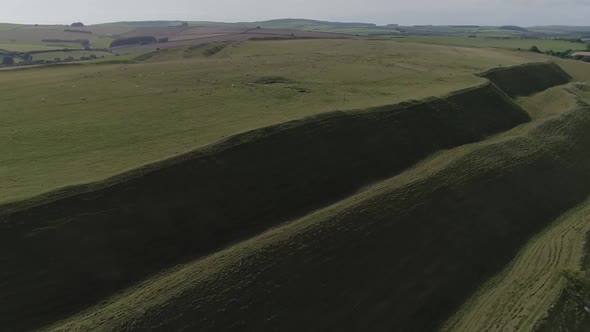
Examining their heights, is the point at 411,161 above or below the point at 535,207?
above

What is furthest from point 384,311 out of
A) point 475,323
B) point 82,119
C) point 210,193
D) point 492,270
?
point 82,119

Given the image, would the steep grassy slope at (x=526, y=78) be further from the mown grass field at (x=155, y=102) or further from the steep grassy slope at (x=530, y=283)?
the steep grassy slope at (x=530, y=283)

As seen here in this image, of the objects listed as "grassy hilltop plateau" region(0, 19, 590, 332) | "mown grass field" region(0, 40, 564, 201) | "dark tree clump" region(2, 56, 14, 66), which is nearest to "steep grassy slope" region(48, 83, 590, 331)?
"grassy hilltop plateau" region(0, 19, 590, 332)

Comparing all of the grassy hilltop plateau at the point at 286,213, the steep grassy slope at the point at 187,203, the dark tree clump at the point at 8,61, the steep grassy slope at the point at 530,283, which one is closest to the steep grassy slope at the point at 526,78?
the grassy hilltop plateau at the point at 286,213

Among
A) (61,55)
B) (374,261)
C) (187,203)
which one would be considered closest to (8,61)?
(61,55)

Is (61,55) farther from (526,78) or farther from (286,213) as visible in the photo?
(526,78)

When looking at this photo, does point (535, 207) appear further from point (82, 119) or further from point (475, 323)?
point (82, 119)
